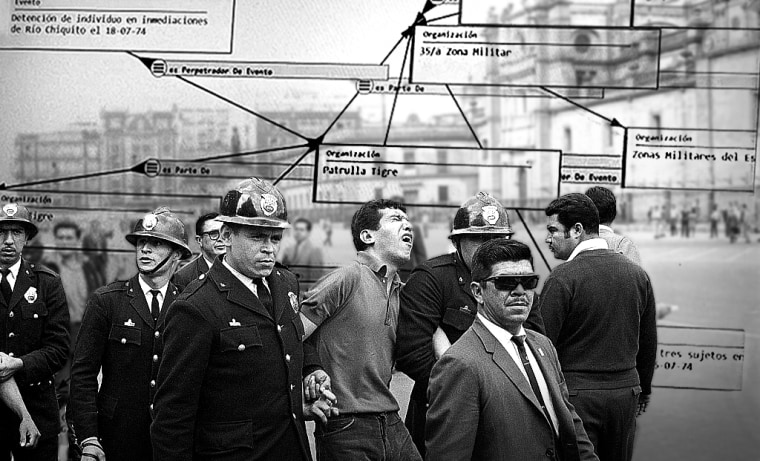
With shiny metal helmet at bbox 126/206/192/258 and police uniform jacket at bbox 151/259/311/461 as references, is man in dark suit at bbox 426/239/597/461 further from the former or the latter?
shiny metal helmet at bbox 126/206/192/258

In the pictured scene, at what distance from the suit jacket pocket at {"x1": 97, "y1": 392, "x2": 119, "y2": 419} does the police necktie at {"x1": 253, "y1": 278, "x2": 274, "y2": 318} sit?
1.27 meters

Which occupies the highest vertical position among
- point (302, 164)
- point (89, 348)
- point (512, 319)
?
point (302, 164)

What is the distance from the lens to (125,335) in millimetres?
4688

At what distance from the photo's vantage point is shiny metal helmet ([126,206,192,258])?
4.89 meters

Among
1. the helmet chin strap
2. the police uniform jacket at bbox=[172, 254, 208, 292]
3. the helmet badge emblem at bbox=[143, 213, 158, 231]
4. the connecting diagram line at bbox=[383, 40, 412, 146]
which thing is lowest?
the police uniform jacket at bbox=[172, 254, 208, 292]

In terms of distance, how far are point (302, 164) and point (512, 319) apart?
11.2ft

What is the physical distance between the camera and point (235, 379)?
362 centimetres

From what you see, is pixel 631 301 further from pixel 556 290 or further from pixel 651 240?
pixel 651 240

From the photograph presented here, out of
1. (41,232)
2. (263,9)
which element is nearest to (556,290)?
(263,9)

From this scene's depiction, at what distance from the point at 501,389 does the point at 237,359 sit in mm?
949

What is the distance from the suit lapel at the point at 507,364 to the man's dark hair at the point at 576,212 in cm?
157

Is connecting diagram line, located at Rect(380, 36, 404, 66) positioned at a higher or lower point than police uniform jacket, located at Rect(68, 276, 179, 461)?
higher
